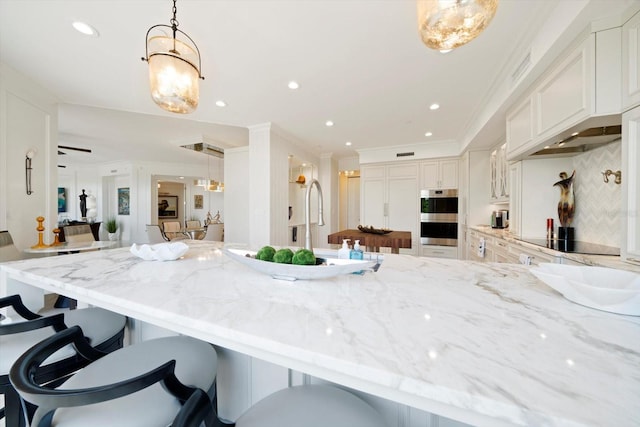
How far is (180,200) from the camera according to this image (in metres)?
10.5

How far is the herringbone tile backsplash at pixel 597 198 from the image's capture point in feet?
5.77

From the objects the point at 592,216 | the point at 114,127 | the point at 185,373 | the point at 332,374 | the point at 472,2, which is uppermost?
the point at 114,127

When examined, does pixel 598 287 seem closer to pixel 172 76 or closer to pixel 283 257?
pixel 283 257

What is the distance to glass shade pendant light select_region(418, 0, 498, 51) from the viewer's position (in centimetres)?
87

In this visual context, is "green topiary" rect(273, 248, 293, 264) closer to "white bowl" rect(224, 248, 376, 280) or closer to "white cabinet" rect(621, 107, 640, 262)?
"white bowl" rect(224, 248, 376, 280)

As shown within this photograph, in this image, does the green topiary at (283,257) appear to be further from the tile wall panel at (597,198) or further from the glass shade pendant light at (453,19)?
the tile wall panel at (597,198)

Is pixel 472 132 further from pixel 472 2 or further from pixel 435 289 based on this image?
pixel 435 289

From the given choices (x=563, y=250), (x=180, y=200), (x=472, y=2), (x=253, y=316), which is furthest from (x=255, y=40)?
(x=180, y=200)

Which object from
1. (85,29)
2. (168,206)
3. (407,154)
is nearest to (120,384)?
(85,29)

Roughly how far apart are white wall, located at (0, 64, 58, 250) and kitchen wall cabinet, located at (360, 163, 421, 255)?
5107 millimetres

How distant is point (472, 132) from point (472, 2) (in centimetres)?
343

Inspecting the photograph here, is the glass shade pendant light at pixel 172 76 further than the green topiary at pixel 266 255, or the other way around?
the glass shade pendant light at pixel 172 76

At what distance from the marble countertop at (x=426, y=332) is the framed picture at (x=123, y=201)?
8.03 metres

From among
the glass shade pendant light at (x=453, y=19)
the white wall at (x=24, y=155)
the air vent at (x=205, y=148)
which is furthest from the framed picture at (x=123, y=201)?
the glass shade pendant light at (x=453, y=19)
